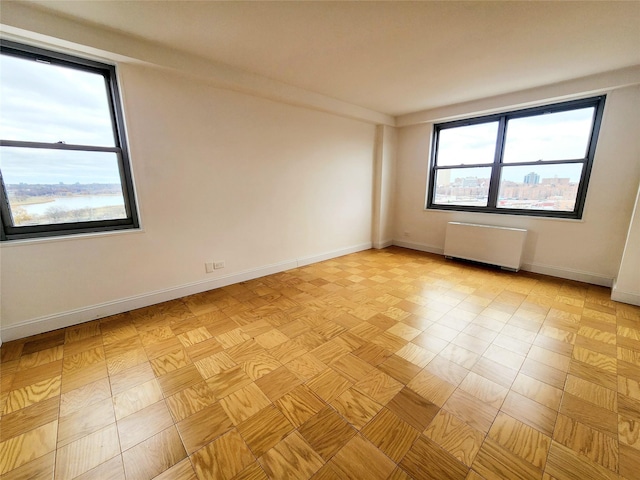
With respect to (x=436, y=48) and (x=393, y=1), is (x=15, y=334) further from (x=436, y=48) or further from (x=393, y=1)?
(x=436, y=48)

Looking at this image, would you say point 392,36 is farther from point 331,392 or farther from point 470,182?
point 470,182

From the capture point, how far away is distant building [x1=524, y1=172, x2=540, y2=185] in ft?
11.8

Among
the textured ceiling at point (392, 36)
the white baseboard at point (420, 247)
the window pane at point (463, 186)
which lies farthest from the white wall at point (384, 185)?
the textured ceiling at point (392, 36)

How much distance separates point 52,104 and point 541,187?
563cm

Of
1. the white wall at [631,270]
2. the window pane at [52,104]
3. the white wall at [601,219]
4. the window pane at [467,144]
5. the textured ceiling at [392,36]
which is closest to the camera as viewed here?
the textured ceiling at [392,36]

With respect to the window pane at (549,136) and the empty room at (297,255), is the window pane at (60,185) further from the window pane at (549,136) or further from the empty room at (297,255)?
the window pane at (549,136)

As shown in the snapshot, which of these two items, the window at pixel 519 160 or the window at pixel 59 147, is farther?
the window at pixel 519 160

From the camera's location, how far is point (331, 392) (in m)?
1.61

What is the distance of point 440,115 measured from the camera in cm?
415

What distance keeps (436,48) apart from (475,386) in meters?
2.79

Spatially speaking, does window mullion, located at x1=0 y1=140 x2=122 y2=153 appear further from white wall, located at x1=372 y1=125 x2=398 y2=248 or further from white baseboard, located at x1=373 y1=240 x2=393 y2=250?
white baseboard, located at x1=373 y1=240 x2=393 y2=250

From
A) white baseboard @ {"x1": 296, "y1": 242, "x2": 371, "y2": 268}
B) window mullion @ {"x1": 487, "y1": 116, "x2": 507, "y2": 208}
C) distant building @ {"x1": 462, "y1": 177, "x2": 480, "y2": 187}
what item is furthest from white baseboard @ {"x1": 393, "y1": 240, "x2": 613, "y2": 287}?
white baseboard @ {"x1": 296, "y1": 242, "x2": 371, "y2": 268}

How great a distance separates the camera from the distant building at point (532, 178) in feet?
11.8

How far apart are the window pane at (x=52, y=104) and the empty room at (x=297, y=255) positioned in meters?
0.01
